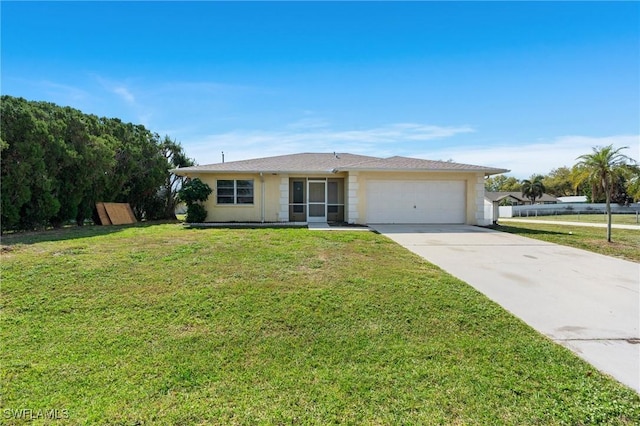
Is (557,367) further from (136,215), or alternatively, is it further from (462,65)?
(136,215)

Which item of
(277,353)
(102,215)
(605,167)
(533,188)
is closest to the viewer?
(277,353)

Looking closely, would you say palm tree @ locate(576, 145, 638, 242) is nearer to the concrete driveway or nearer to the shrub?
the concrete driveway

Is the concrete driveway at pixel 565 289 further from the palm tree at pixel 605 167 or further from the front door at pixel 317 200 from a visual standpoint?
the front door at pixel 317 200

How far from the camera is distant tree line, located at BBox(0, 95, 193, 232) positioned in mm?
10328

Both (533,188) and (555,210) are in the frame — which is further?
(533,188)

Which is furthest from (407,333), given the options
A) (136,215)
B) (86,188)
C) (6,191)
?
(136,215)

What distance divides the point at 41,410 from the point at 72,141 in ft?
44.8

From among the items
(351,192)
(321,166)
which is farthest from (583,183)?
(321,166)

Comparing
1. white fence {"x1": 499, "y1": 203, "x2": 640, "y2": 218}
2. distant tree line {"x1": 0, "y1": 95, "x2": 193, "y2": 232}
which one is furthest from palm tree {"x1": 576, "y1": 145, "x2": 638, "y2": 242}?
white fence {"x1": 499, "y1": 203, "x2": 640, "y2": 218}

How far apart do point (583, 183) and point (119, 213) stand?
802 inches

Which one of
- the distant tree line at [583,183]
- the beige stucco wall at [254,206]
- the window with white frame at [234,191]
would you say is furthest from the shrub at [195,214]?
the distant tree line at [583,183]

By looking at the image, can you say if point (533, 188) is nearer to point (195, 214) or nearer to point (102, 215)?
point (195, 214)

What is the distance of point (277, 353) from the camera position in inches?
126

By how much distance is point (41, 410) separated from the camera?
2.41 metres
